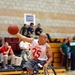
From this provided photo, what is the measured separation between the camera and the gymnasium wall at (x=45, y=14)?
495 inches

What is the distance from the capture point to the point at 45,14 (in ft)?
44.8

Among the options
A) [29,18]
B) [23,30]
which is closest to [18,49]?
[23,30]

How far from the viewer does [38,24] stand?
13070 millimetres

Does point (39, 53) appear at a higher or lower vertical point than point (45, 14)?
lower

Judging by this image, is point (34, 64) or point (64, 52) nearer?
point (34, 64)

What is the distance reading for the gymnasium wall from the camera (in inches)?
495

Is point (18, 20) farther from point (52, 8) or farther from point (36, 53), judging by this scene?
point (36, 53)

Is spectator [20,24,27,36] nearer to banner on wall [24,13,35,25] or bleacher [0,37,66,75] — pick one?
banner on wall [24,13,35,25]

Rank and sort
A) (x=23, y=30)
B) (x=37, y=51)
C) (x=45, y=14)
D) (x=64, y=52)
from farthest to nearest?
(x=45, y=14) < (x=23, y=30) < (x=64, y=52) < (x=37, y=51)

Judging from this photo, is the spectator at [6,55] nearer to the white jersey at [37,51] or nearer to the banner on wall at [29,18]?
the white jersey at [37,51]

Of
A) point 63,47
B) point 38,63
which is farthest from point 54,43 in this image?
point 38,63

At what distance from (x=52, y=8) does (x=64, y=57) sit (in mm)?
3434

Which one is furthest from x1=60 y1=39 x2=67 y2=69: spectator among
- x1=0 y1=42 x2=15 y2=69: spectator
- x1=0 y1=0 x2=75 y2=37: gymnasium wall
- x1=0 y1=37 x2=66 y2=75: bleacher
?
x1=0 y1=42 x2=15 y2=69: spectator

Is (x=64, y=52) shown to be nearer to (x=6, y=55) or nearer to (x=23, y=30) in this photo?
(x=23, y=30)
